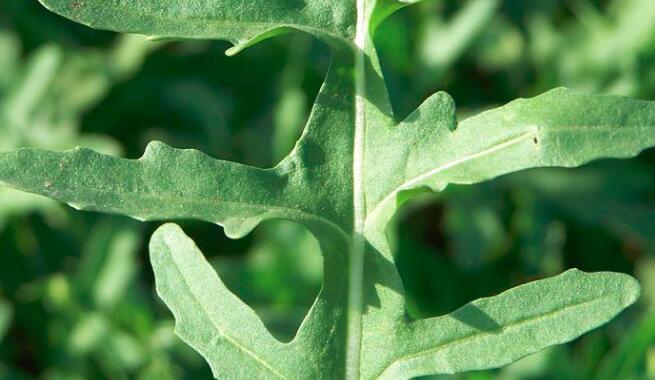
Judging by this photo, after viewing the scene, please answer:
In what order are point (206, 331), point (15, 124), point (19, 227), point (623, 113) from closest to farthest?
point (623, 113)
point (206, 331)
point (15, 124)
point (19, 227)

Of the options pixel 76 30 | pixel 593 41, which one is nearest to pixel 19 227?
pixel 76 30

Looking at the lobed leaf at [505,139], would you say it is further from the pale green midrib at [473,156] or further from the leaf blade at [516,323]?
the leaf blade at [516,323]

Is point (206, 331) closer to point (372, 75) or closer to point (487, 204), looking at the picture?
point (372, 75)

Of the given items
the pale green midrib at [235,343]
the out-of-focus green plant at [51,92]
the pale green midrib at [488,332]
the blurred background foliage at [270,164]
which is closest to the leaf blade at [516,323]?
the pale green midrib at [488,332]

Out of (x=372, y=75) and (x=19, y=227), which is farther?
(x=19, y=227)

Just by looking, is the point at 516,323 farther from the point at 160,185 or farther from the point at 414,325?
the point at 160,185
